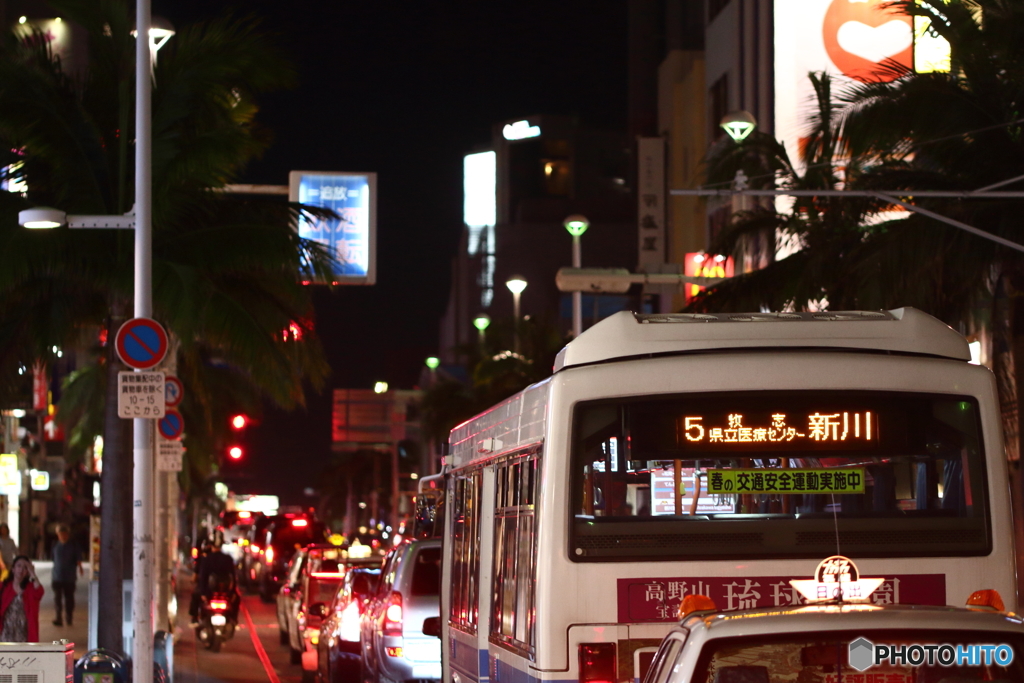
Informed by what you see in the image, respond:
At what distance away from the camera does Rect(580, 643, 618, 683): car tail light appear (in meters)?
7.50

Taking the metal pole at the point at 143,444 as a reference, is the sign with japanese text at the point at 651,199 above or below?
above

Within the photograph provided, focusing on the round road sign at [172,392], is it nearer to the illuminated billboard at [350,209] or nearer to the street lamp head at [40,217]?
the street lamp head at [40,217]

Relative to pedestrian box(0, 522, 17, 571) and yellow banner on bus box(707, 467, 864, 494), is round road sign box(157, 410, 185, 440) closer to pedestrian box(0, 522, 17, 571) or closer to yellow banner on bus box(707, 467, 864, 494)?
pedestrian box(0, 522, 17, 571)

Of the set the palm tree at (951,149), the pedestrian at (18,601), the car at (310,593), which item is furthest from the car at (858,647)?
the car at (310,593)

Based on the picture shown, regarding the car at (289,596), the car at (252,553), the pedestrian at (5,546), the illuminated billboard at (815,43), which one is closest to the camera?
the pedestrian at (5,546)

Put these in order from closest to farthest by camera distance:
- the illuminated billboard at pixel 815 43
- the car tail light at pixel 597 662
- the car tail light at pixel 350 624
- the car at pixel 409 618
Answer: the car tail light at pixel 597 662 < the car at pixel 409 618 < the car tail light at pixel 350 624 < the illuminated billboard at pixel 815 43

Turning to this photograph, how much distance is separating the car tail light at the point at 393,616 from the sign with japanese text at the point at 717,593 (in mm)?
7412

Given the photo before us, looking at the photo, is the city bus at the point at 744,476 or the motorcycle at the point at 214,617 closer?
the city bus at the point at 744,476

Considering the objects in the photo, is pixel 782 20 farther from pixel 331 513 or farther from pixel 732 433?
pixel 331 513

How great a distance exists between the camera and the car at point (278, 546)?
47.2 meters

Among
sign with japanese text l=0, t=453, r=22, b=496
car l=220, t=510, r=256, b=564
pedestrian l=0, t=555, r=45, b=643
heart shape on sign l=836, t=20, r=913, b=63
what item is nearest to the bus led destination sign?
pedestrian l=0, t=555, r=45, b=643

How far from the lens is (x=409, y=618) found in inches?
577

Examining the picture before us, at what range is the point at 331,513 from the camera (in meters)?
150

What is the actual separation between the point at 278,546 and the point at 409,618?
119 feet
